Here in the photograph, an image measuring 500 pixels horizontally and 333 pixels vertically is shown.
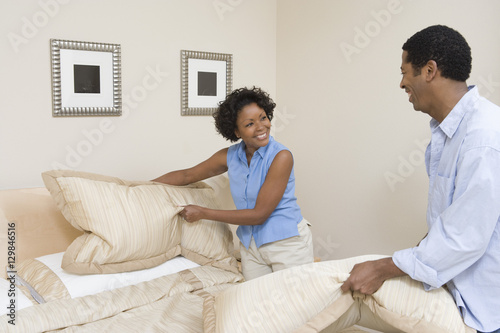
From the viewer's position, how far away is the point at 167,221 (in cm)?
212

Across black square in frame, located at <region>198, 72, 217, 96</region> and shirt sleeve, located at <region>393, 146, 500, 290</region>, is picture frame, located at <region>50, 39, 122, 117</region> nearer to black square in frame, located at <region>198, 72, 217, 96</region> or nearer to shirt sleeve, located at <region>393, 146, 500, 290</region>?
black square in frame, located at <region>198, 72, 217, 96</region>

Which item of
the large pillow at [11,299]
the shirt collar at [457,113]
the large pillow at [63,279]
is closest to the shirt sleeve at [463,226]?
the shirt collar at [457,113]

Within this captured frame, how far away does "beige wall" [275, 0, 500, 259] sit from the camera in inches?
90.7

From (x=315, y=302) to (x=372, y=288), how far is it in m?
0.18

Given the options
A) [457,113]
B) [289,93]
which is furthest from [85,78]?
[457,113]

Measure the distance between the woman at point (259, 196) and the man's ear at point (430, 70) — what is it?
0.77 metres

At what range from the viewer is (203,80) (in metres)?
2.80

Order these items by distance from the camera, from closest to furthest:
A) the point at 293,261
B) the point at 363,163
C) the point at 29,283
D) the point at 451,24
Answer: the point at 29,283 → the point at 293,261 → the point at 451,24 → the point at 363,163

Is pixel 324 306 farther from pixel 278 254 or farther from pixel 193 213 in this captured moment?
pixel 193 213

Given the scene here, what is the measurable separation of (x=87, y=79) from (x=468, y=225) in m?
A: 1.88

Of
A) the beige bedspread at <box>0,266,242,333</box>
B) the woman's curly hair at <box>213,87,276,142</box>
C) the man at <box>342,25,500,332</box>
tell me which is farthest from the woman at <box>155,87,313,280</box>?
the man at <box>342,25,500,332</box>

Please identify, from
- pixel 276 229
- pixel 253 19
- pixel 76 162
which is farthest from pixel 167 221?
pixel 253 19

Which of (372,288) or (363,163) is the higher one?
(363,163)

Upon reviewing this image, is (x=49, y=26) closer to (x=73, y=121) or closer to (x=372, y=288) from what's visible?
(x=73, y=121)
